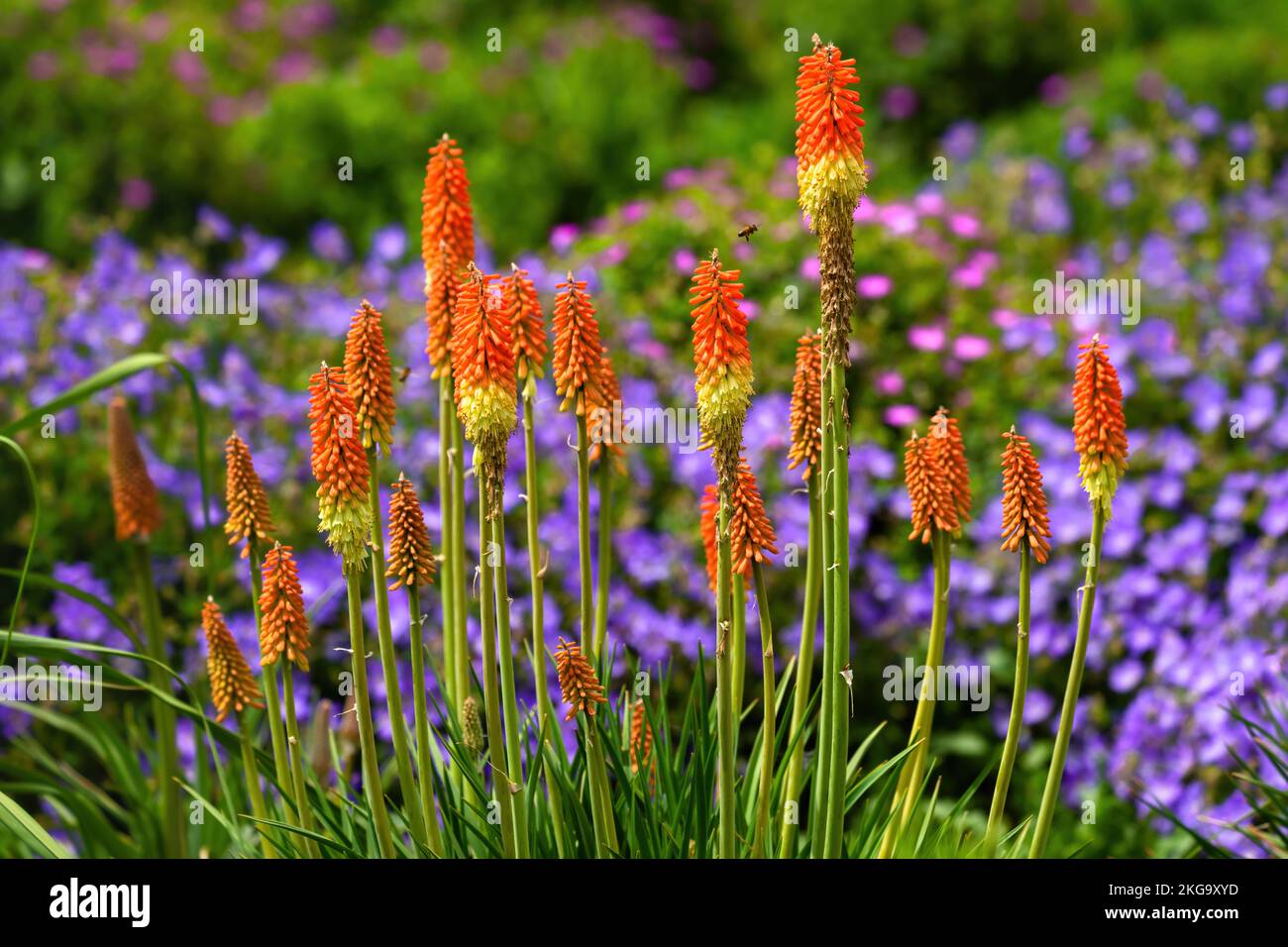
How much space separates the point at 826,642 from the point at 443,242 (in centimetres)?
116

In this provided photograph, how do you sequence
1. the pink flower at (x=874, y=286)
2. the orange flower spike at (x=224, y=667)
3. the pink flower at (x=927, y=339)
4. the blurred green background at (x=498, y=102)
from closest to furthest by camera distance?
the orange flower spike at (x=224, y=667), the pink flower at (x=927, y=339), the pink flower at (x=874, y=286), the blurred green background at (x=498, y=102)

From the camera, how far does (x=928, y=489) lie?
2773 mm

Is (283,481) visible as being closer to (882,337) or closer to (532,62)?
(882,337)

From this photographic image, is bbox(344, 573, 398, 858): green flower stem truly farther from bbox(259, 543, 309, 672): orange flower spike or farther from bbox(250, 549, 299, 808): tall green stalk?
bbox(250, 549, 299, 808): tall green stalk

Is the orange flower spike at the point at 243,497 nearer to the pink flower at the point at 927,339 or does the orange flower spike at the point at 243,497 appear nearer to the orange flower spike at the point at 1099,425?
the orange flower spike at the point at 1099,425

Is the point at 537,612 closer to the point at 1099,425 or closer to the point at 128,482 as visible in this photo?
the point at 1099,425

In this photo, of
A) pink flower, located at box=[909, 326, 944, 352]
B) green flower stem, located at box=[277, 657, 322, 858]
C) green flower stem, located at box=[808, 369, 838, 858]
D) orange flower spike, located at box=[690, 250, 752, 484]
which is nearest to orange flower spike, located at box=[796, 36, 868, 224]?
orange flower spike, located at box=[690, 250, 752, 484]

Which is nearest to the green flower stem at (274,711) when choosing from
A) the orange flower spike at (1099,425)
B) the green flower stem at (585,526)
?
the green flower stem at (585,526)

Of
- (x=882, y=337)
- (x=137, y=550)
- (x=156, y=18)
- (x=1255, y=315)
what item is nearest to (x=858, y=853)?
(x=137, y=550)

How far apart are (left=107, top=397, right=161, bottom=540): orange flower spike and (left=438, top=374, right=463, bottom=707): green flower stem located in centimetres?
76

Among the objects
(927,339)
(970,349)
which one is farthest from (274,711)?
(970,349)

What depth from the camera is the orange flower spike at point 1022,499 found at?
2611 millimetres

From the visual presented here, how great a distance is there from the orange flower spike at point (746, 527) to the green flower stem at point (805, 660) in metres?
0.09

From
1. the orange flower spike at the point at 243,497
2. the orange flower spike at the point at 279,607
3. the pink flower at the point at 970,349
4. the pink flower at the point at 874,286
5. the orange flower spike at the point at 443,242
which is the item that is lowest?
the orange flower spike at the point at 279,607
